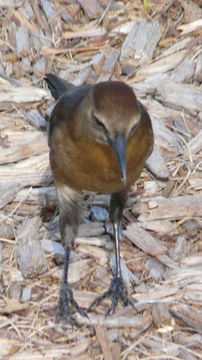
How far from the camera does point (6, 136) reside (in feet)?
22.0

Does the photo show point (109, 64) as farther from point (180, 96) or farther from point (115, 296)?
point (115, 296)

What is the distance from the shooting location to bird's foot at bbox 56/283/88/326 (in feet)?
17.3

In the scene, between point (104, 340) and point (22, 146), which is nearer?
point (104, 340)

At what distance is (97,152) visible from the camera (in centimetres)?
502

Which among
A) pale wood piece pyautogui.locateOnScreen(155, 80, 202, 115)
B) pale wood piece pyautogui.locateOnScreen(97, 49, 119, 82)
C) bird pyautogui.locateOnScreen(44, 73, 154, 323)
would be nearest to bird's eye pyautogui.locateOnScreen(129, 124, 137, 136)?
bird pyautogui.locateOnScreen(44, 73, 154, 323)

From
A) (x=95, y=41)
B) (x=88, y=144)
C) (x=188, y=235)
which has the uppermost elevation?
(x=88, y=144)

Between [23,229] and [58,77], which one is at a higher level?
[58,77]

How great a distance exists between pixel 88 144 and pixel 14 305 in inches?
44.9

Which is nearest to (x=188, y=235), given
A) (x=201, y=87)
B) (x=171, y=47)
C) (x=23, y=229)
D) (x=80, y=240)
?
(x=80, y=240)

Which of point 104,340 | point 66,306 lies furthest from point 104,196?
point 104,340

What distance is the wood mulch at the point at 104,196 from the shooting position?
5.18 m

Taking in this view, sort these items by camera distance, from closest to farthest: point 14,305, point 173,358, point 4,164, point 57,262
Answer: point 173,358, point 14,305, point 57,262, point 4,164

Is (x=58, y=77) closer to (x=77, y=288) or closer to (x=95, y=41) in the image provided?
(x=95, y=41)

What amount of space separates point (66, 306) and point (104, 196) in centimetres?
140
